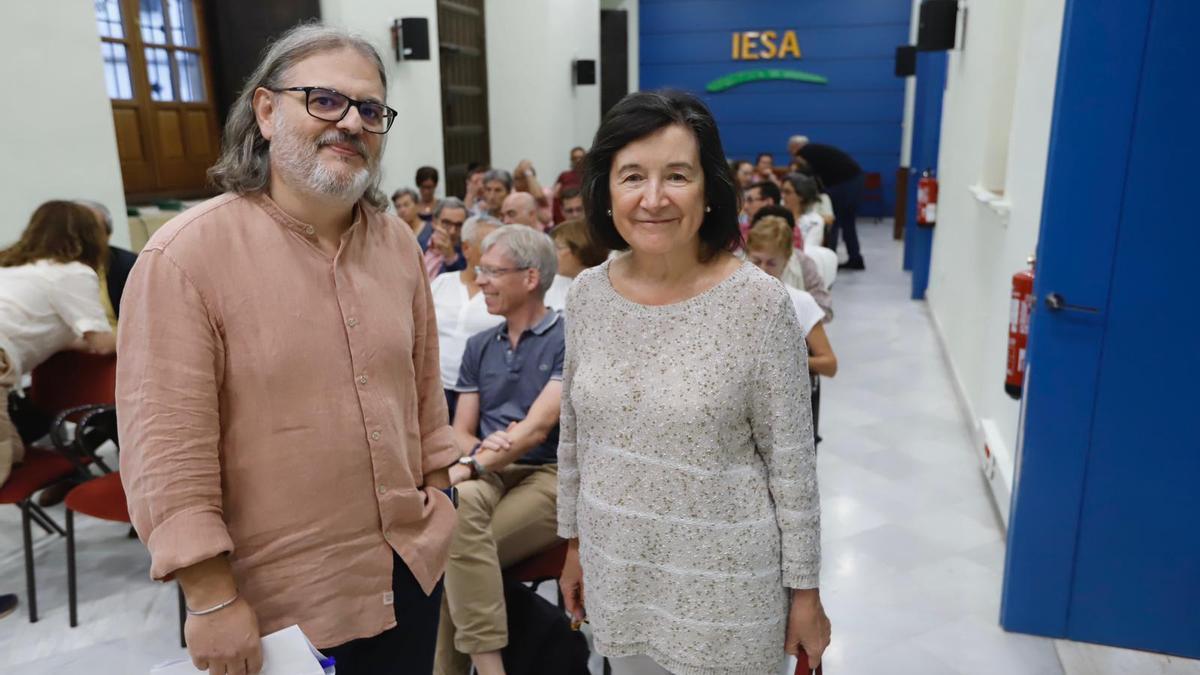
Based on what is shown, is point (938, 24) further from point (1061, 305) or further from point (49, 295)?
point (49, 295)

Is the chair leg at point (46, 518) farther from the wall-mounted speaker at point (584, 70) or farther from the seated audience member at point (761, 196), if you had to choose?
the wall-mounted speaker at point (584, 70)

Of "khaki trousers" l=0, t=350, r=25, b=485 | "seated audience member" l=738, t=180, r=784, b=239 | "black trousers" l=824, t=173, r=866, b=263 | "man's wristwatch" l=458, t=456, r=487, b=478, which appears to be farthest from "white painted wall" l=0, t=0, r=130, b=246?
A: "black trousers" l=824, t=173, r=866, b=263

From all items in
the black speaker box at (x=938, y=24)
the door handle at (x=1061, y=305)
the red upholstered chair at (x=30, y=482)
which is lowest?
the red upholstered chair at (x=30, y=482)

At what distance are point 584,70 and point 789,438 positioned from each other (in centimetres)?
1019

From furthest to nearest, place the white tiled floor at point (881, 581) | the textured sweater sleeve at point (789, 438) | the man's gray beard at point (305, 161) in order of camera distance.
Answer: the white tiled floor at point (881, 581) → the textured sweater sleeve at point (789, 438) → the man's gray beard at point (305, 161)

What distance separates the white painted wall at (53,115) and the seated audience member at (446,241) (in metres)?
2.01

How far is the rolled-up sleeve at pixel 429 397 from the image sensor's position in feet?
5.07

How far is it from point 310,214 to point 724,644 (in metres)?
0.99

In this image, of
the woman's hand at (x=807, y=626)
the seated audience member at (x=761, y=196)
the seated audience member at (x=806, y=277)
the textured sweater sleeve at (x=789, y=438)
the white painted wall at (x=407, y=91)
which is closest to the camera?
the textured sweater sleeve at (x=789, y=438)

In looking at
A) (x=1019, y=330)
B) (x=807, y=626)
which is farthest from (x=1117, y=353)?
(x=807, y=626)

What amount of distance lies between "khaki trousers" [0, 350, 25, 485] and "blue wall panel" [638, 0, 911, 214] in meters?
11.7

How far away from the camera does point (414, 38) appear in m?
6.92

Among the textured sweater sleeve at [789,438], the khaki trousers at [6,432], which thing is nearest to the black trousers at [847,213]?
the khaki trousers at [6,432]

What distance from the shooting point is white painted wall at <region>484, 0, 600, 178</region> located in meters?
9.66
